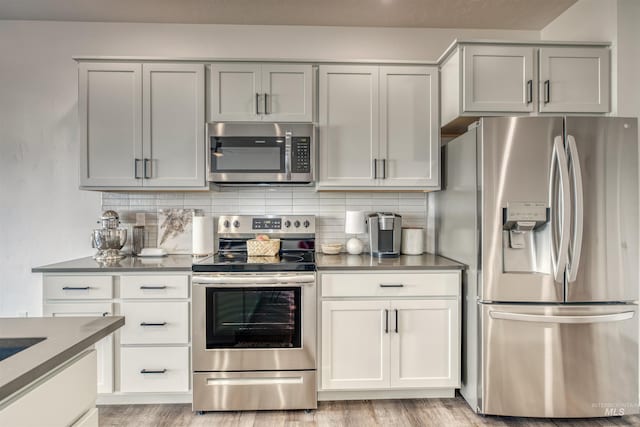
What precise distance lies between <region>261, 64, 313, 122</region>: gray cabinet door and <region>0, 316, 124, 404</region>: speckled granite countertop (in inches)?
68.1

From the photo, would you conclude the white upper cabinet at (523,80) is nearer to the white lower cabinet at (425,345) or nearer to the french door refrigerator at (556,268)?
the french door refrigerator at (556,268)

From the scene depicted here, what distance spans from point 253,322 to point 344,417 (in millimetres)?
788

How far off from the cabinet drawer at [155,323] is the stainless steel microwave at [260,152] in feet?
2.88

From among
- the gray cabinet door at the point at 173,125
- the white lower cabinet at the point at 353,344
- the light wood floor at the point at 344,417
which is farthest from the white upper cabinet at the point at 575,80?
the gray cabinet door at the point at 173,125

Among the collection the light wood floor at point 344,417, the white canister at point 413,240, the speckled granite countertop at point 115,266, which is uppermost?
the white canister at point 413,240

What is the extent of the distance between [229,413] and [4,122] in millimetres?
2723

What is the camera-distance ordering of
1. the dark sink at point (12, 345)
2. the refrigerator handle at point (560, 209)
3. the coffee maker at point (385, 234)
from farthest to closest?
the coffee maker at point (385, 234) < the refrigerator handle at point (560, 209) < the dark sink at point (12, 345)

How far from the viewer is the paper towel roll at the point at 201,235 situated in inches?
103

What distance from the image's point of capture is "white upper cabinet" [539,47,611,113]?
2240mm

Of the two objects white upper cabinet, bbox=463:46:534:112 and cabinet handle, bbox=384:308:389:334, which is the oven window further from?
white upper cabinet, bbox=463:46:534:112

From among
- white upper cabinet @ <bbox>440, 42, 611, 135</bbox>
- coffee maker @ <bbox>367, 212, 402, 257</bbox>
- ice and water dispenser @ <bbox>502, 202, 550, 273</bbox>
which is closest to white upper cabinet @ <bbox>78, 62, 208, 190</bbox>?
coffee maker @ <bbox>367, 212, 402, 257</bbox>

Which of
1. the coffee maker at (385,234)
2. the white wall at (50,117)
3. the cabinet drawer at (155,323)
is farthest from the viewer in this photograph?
the white wall at (50,117)

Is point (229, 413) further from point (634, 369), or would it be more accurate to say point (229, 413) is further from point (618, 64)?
point (618, 64)

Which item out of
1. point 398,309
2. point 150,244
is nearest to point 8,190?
point 150,244
